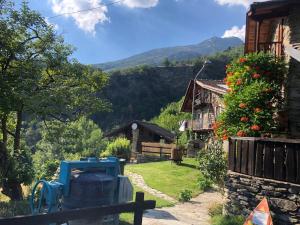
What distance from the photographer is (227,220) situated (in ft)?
34.7

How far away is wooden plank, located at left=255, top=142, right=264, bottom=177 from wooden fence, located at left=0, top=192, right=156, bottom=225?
15.9 feet

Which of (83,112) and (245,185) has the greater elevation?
(83,112)

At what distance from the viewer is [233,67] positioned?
13.7 m

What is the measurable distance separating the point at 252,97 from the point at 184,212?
4243mm

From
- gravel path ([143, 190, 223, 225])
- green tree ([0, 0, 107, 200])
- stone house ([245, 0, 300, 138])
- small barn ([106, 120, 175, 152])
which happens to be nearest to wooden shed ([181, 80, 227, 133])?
small barn ([106, 120, 175, 152])

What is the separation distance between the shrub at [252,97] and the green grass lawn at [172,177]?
4.61 m

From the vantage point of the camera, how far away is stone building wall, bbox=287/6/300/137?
1269 centimetres

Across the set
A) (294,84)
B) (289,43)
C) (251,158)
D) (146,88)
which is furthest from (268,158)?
(146,88)

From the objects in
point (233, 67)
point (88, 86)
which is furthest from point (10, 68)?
point (233, 67)

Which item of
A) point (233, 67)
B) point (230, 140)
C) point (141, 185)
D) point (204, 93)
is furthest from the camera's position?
point (204, 93)

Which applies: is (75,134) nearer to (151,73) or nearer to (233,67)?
(233,67)

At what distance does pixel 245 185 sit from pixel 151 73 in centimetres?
9083

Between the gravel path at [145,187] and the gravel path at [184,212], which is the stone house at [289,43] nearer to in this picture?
the gravel path at [184,212]

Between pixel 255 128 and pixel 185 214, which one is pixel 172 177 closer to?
pixel 185 214
